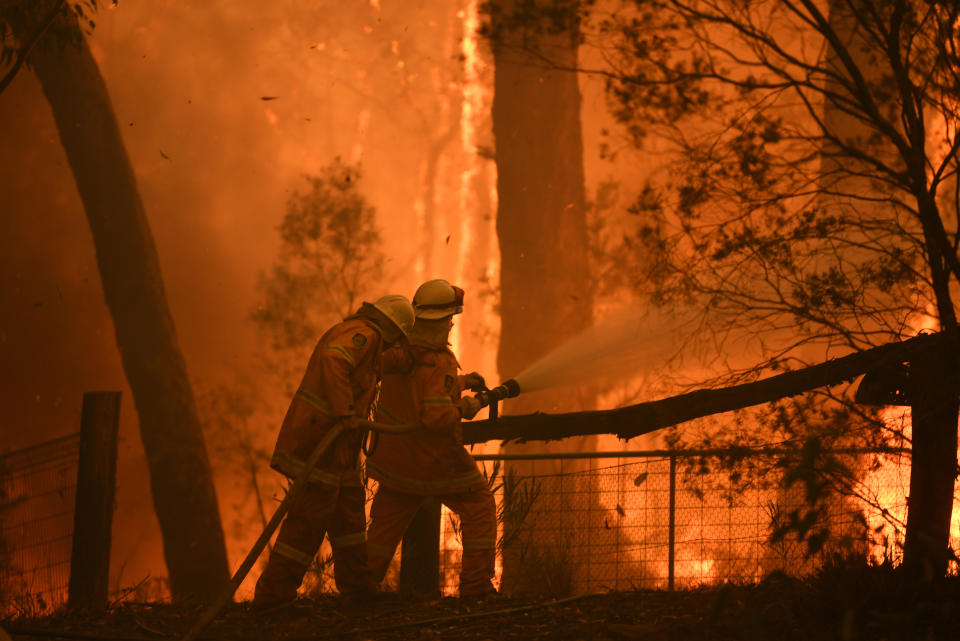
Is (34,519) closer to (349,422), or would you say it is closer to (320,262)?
(320,262)

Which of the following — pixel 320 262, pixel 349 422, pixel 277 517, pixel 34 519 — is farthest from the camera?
pixel 320 262

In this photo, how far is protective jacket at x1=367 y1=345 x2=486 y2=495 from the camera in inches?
179

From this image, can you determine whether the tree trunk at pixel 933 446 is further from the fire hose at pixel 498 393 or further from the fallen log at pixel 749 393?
the fire hose at pixel 498 393

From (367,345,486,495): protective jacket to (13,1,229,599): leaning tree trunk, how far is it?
5.71 metres

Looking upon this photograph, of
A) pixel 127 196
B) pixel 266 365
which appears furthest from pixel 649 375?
pixel 127 196

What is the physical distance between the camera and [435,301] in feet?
15.0

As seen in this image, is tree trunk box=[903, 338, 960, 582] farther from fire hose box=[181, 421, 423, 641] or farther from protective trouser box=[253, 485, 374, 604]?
protective trouser box=[253, 485, 374, 604]

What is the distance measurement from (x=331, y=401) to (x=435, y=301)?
75 cm

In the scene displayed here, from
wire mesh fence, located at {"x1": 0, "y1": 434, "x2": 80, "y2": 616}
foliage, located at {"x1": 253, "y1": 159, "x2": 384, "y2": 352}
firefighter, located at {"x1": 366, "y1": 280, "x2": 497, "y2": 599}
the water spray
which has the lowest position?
wire mesh fence, located at {"x1": 0, "y1": 434, "x2": 80, "y2": 616}

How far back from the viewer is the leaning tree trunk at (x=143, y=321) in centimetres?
955

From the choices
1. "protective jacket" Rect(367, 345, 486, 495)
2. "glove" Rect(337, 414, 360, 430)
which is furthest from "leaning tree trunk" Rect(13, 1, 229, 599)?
"glove" Rect(337, 414, 360, 430)

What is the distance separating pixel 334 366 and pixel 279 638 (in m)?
1.17

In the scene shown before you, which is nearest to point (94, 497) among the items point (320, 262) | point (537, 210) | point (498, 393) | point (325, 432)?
point (325, 432)

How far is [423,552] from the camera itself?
4898 millimetres
